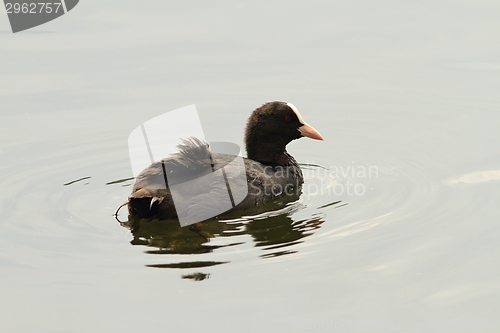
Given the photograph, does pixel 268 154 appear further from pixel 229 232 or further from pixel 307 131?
pixel 229 232

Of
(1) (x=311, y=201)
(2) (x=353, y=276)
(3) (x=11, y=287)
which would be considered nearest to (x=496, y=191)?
(1) (x=311, y=201)

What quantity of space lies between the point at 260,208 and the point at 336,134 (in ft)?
8.42

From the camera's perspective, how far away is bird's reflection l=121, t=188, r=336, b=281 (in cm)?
579

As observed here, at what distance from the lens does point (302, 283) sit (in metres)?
5.13

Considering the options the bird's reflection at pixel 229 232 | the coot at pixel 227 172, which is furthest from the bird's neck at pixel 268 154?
the bird's reflection at pixel 229 232

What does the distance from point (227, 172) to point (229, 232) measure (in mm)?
739

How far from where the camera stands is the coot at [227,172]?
20.5 ft

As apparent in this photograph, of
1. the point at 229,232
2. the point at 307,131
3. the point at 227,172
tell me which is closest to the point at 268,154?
the point at 307,131

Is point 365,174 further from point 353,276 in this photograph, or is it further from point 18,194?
point 18,194

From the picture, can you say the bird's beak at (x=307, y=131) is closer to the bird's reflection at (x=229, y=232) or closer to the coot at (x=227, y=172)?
the coot at (x=227, y=172)

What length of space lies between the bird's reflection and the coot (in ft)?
0.43

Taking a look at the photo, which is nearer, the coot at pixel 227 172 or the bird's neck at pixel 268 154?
the coot at pixel 227 172

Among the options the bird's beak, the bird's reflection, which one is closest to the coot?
the bird's beak

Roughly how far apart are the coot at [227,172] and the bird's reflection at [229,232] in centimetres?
13
